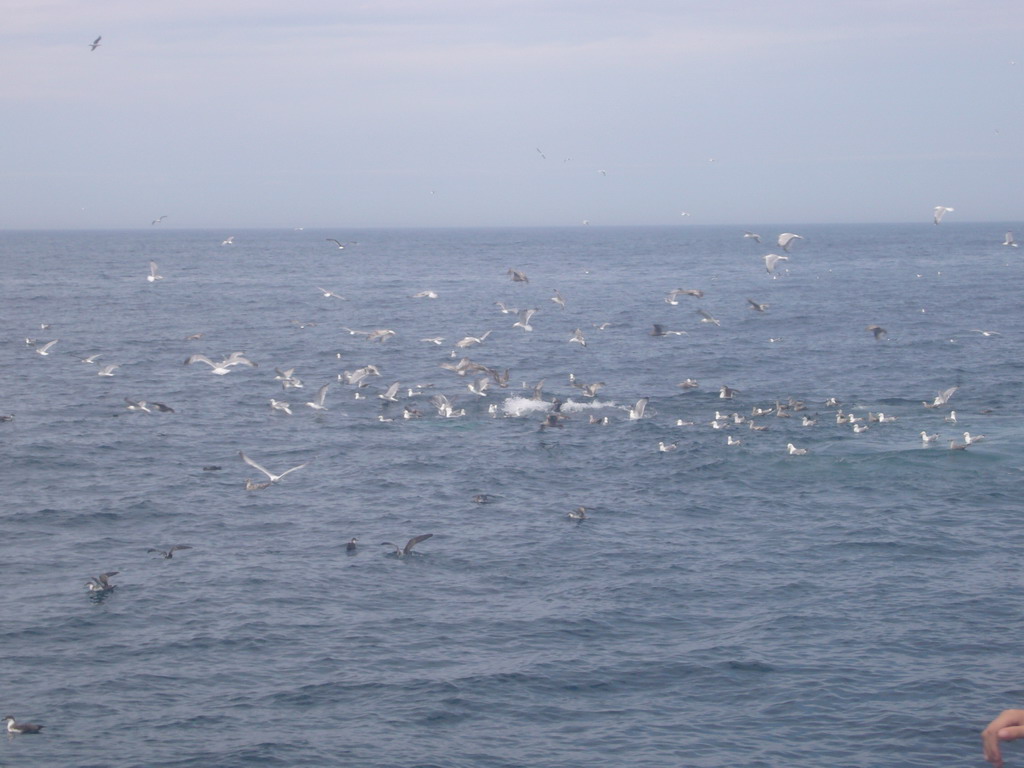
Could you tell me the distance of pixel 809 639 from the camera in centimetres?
2320

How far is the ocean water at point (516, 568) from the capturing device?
19.8 meters

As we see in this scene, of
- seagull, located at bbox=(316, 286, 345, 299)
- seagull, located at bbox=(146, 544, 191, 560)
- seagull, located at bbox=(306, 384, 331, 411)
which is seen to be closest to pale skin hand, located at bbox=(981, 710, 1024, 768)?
seagull, located at bbox=(146, 544, 191, 560)

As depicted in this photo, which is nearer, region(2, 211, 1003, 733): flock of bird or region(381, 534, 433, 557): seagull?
region(381, 534, 433, 557): seagull

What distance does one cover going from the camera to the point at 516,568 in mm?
27234

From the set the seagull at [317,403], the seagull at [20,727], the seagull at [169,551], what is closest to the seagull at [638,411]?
the seagull at [317,403]

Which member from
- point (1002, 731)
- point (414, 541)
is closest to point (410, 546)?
point (414, 541)

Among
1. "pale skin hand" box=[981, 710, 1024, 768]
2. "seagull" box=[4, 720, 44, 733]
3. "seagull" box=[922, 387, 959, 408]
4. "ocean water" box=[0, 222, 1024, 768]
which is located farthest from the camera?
"seagull" box=[922, 387, 959, 408]

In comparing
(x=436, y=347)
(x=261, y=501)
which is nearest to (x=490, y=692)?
(x=261, y=501)

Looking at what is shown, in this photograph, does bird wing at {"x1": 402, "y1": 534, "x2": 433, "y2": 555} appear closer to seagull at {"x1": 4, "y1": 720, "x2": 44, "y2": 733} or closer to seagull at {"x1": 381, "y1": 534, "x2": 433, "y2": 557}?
seagull at {"x1": 381, "y1": 534, "x2": 433, "y2": 557}

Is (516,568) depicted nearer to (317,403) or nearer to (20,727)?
(20,727)

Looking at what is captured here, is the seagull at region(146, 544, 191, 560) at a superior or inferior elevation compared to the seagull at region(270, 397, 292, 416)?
inferior

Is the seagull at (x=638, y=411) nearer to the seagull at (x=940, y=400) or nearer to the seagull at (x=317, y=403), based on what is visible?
the seagull at (x=940, y=400)

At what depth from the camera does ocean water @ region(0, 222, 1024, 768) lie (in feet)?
64.8

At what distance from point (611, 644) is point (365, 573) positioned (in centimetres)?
691
